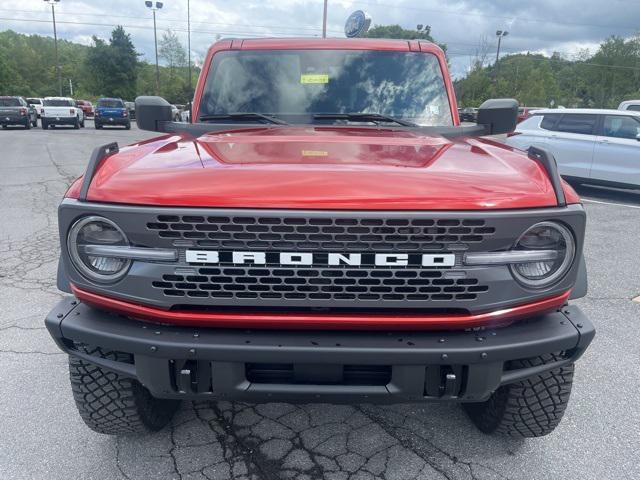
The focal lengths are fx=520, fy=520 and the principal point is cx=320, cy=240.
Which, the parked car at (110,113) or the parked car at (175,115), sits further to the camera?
the parked car at (110,113)

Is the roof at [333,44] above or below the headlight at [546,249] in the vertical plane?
above

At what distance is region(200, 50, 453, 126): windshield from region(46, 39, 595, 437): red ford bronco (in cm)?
134

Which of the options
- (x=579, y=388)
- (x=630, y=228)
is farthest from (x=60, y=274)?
(x=630, y=228)

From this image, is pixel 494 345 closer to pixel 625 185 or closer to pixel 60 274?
pixel 60 274

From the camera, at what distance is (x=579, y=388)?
10.4 feet

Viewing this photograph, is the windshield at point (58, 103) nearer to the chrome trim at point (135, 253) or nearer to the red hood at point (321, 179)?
the red hood at point (321, 179)

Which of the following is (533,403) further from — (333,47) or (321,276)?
(333,47)

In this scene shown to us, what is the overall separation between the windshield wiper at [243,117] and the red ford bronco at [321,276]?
111cm

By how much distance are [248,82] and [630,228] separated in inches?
256

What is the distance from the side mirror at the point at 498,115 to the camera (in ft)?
11.6

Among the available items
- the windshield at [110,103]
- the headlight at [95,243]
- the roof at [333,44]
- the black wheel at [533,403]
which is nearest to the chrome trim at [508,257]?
the black wheel at [533,403]

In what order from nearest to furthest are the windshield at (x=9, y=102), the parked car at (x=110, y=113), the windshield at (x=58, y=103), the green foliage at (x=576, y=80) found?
the windshield at (x=9, y=102), the windshield at (x=58, y=103), the parked car at (x=110, y=113), the green foliage at (x=576, y=80)

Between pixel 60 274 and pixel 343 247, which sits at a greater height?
pixel 343 247

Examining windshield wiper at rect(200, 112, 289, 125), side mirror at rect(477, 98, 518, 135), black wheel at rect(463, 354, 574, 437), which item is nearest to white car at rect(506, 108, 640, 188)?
side mirror at rect(477, 98, 518, 135)
